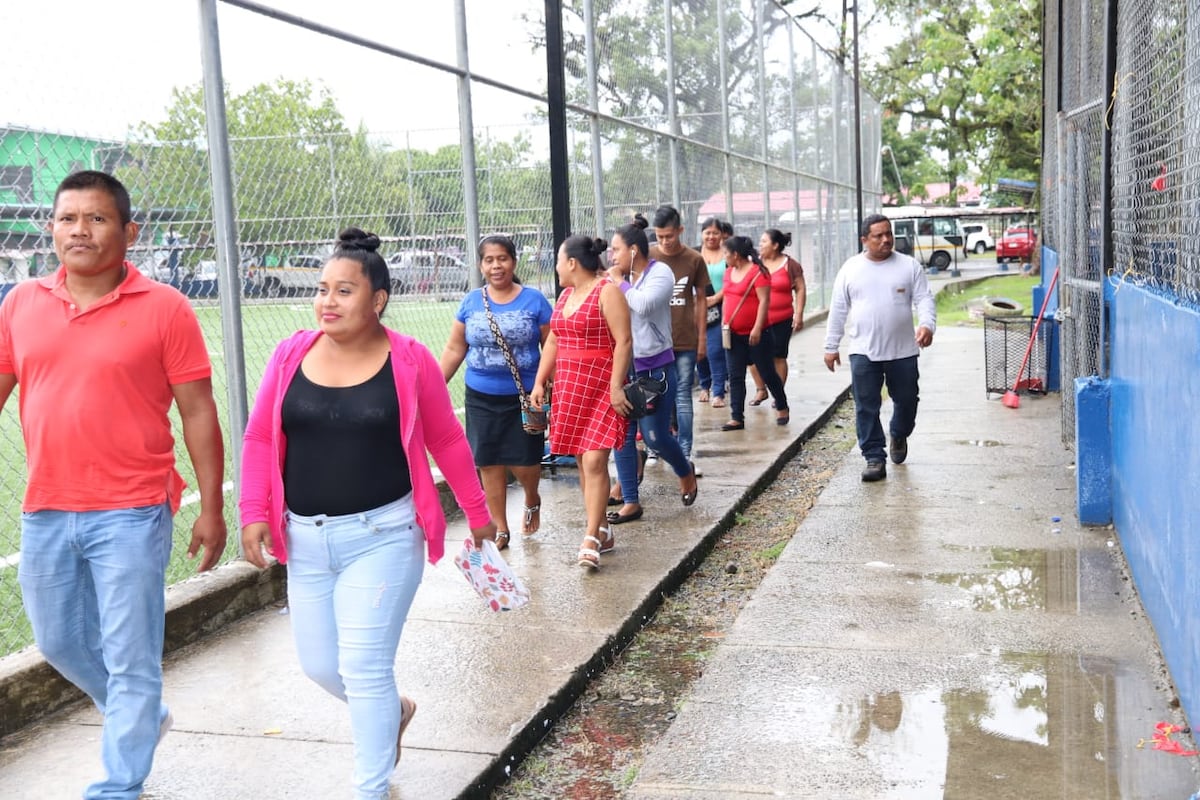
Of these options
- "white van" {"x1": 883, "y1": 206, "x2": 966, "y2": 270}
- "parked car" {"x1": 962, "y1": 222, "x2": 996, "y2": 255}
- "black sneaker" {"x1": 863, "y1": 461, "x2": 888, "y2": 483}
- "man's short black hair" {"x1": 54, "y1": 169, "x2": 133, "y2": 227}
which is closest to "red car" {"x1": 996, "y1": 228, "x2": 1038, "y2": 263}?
"white van" {"x1": 883, "y1": 206, "x2": 966, "y2": 270}

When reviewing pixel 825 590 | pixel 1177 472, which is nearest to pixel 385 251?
pixel 825 590

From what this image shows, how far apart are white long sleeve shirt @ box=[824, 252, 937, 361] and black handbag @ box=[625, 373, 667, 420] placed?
2.25 metres

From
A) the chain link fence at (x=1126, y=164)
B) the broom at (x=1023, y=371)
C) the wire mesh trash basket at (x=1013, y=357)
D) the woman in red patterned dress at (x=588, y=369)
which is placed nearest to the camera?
the chain link fence at (x=1126, y=164)

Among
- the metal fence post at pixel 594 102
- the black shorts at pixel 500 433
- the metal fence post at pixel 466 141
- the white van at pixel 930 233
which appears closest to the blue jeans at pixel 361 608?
the black shorts at pixel 500 433

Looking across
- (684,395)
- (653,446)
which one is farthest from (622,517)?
(684,395)

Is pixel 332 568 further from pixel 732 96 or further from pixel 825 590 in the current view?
pixel 732 96

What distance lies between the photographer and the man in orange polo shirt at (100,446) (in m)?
3.47

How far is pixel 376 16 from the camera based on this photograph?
6977 mm

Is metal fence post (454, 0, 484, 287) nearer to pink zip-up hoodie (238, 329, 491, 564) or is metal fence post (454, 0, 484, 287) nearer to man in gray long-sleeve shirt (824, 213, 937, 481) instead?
man in gray long-sleeve shirt (824, 213, 937, 481)

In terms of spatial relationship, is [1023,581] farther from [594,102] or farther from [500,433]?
[594,102]

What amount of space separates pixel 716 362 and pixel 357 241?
325 inches

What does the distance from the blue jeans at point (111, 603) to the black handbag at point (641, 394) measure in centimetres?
312

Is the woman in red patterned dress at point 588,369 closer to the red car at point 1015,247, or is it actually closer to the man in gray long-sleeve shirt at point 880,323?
the man in gray long-sleeve shirt at point 880,323

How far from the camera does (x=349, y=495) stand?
354cm
